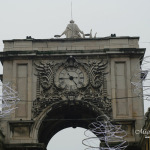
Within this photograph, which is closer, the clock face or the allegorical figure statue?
the clock face

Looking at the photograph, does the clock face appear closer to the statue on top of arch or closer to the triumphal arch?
the triumphal arch

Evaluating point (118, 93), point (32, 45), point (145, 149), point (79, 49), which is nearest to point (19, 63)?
point (32, 45)

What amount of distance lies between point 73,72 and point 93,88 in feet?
6.90

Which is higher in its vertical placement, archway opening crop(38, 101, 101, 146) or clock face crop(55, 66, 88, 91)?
clock face crop(55, 66, 88, 91)

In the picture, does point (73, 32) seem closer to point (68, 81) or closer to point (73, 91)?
point (68, 81)

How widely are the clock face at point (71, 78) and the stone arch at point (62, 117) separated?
1.33m

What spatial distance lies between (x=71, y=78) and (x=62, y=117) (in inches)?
167

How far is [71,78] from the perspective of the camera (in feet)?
147

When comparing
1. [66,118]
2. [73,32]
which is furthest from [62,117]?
[73,32]

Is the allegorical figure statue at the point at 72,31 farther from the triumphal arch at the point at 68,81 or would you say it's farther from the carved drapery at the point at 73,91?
the carved drapery at the point at 73,91

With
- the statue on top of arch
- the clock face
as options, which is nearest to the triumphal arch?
the clock face

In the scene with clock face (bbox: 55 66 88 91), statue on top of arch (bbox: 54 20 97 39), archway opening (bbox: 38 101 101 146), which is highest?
statue on top of arch (bbox: 54 20 97 39)

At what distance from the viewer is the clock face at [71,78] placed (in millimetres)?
44469

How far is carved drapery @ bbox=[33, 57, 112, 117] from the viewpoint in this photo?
43.9 metres
